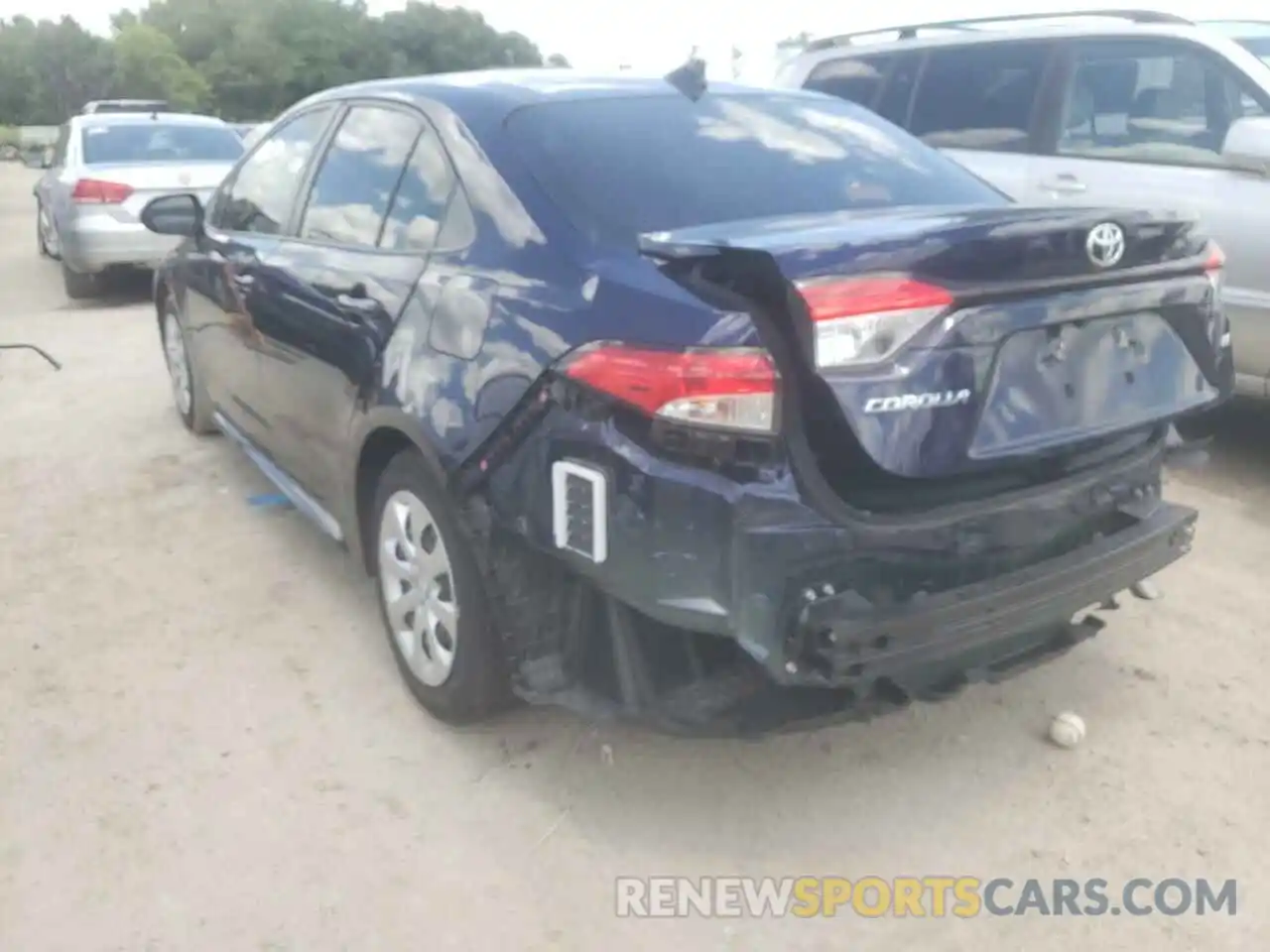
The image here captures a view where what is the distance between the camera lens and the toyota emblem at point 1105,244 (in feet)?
8.62

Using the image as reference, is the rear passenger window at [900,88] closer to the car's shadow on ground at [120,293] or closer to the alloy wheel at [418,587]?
the alloy wheel at [418,587]

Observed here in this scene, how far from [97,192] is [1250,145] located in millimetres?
8655

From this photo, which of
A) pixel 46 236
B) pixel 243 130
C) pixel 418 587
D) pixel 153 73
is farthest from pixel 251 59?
pixel 418 587

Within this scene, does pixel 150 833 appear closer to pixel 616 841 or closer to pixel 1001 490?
pixel 616 841

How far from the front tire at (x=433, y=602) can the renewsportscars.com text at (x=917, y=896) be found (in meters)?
0.66

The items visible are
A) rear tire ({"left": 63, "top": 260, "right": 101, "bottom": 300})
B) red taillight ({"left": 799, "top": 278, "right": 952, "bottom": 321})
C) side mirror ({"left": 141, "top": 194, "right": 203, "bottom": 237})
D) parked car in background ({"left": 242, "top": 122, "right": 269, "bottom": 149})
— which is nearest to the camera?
red taillight ({"left": 799, "top": 278, "right": 952, "bottom": 321})

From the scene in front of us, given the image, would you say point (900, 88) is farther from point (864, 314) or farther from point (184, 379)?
point (864, 314)

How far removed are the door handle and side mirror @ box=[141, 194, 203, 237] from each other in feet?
12.4

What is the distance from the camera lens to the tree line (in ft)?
287

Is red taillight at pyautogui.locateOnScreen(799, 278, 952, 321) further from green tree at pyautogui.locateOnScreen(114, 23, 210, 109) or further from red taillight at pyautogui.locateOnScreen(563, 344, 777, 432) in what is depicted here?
green tree at pyautogui.locateOnScreen(114, 23, 210, 109)

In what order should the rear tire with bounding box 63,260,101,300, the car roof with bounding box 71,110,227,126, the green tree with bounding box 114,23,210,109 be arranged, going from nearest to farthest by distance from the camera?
the rear tire with bounding box 63,260,101,300 → the car roof with bounding box 71,110,227,126 → the green tree with bounding box 114,23,210,109

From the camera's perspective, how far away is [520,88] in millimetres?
3398

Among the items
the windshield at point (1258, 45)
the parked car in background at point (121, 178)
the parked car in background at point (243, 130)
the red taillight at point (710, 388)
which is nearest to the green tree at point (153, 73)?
the parked car in background at point (243, 130)

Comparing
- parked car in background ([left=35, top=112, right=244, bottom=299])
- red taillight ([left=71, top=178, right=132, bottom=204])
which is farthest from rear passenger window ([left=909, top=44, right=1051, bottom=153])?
A: red taillight ([left=71, top=178, right=132, bottom=204])
